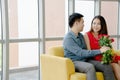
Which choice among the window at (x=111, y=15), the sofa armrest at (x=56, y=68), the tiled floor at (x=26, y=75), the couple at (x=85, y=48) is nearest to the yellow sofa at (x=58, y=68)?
the sofa armrest at (x=56, y=68)

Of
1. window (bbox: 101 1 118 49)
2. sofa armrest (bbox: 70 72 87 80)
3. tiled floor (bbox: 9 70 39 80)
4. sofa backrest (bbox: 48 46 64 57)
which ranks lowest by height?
tiled floor (bbox: 9 70 39 80)

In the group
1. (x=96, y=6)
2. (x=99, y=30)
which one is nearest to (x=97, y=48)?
(x=99, y=30)

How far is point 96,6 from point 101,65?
8.33 ft

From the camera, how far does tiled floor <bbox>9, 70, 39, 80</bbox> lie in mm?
4629

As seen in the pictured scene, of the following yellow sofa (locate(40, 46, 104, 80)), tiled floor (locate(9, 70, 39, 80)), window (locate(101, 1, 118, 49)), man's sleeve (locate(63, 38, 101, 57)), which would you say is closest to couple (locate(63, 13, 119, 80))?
man's sleeve (locate(63, 38, 101, 57))

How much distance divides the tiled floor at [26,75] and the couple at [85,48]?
1.25 m

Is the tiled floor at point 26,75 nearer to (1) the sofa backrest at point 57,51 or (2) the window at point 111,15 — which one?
(1) the sofa backrest at point 57,51

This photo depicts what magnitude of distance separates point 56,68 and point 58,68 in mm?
63

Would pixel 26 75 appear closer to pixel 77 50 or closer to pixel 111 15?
pixel 77 50

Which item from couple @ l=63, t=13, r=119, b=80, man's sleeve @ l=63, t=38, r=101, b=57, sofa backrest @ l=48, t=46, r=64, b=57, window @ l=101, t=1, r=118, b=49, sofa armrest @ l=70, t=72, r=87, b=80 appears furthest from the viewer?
window @ l=101, t=1, r=118, b=49

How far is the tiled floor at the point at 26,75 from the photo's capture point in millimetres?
4629

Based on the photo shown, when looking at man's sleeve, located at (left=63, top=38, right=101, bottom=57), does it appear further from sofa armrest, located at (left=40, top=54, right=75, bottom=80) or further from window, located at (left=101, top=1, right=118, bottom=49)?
window, located at (left=101, top=1, right=118, bottom=49)

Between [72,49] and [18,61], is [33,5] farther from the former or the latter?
[72,49]

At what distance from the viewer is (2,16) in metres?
4.34
